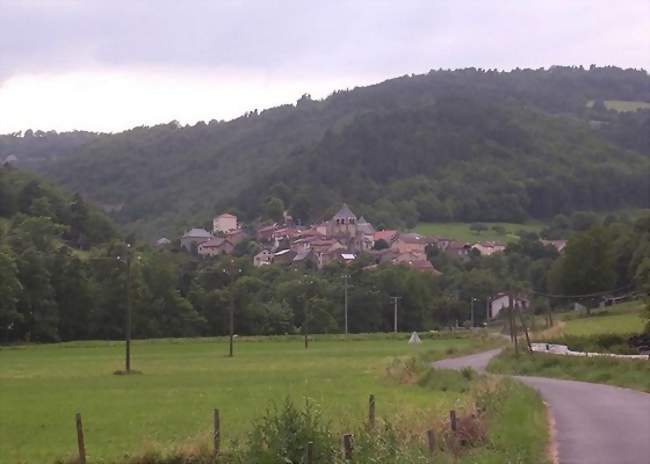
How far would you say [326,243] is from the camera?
167875 mm

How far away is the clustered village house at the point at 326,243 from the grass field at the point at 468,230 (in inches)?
191

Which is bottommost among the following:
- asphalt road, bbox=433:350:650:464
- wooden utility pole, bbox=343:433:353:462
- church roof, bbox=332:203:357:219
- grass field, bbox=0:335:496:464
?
grass field, bbox=0:335:496:464

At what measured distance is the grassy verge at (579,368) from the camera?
36.3 m

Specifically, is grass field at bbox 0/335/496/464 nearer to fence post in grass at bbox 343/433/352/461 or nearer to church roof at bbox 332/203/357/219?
fence post in grass at bbox 343/433/352/461

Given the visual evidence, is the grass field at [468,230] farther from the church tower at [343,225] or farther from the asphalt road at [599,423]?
the asphalt road at [599,423]

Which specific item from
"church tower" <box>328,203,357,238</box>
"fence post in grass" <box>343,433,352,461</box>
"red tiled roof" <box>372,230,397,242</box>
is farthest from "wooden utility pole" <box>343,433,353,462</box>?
"church tower" <box>328,203,357,238</box>

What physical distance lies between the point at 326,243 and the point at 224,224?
28.4m

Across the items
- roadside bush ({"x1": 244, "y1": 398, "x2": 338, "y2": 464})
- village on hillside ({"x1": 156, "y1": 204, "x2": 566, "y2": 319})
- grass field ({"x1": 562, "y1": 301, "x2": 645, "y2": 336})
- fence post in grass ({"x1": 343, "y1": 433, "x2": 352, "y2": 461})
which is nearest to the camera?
fence post in grass ({"x1": 343, "y1": 433, "x2": 352, "y2": 461})

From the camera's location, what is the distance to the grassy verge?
119 ft

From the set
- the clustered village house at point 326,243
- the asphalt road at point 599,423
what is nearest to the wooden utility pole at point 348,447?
the asphalt road at point 599,423

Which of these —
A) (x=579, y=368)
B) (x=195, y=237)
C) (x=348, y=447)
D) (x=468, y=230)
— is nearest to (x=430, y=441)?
(x=348, y=447)

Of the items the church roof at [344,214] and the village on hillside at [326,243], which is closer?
the village on hillside at [326,243]

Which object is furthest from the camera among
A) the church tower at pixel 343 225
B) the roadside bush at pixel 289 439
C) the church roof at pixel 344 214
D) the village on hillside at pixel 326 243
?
the church roof at pixel 344 214

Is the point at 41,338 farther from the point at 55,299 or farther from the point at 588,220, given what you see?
the point at 588,220
